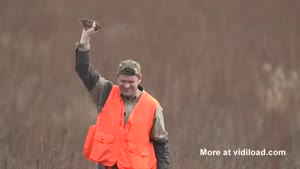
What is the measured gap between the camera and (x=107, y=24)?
5250 millimetres

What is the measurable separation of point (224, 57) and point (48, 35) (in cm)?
169

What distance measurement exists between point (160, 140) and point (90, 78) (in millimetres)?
532

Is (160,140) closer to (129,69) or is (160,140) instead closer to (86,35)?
(129,69)

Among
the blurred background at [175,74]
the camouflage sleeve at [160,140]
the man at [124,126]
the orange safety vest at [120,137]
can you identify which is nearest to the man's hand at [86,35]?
the man at [124,126]

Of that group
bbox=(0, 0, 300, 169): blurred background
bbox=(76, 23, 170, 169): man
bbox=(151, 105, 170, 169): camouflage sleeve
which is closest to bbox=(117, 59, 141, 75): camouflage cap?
bbox=(76, 23, 170, 169): man

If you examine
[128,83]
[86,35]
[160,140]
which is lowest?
[160,140]

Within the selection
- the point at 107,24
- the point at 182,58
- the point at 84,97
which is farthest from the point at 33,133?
the point at 182,58

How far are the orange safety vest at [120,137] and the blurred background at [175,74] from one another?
5.89ft

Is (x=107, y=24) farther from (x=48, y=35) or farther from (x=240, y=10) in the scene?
(x=240, y=10)

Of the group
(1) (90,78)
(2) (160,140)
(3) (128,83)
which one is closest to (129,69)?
(3) (128,83)

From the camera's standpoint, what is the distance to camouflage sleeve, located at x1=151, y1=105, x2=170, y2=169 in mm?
3160

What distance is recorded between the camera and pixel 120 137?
3137mm

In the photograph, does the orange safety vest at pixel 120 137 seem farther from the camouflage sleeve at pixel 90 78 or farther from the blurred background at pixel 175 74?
the blurred background at pixel 175 74

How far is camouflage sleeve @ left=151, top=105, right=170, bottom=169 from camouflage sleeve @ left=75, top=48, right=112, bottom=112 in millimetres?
328
